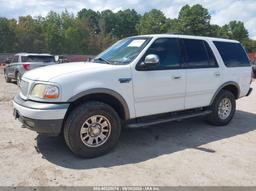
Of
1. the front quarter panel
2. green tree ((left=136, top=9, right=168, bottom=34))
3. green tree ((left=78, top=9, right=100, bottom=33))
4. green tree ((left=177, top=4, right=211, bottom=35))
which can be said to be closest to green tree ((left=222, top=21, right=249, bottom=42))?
green tree ((left=177, top=4, right=211, bottom=35))

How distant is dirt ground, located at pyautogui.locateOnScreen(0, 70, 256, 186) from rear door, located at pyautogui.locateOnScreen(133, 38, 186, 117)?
0.69 metres

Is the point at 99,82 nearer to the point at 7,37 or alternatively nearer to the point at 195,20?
the point at 7,37

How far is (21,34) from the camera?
56312 millimetres

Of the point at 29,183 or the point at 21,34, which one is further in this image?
the point at 21,34

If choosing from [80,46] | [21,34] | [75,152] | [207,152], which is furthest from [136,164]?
[80,46]

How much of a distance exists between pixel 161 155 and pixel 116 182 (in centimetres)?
119

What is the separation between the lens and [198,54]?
6.04 metres

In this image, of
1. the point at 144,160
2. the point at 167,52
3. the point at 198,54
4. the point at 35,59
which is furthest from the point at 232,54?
the point at 35,59

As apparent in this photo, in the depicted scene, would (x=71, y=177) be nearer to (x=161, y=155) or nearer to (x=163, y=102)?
(x=161, y=155)

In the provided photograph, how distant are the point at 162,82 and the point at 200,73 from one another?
1074mm

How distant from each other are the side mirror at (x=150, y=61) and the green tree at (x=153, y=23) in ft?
255

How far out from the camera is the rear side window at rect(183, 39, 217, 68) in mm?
5836

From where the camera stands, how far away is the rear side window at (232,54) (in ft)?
21.5

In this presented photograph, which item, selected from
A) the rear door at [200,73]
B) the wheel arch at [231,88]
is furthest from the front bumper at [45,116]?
the wheel arch at [231,88]
